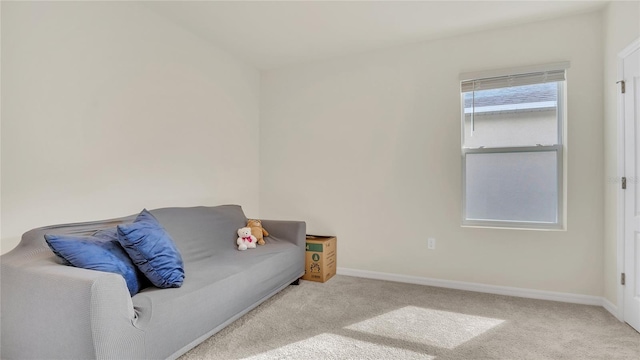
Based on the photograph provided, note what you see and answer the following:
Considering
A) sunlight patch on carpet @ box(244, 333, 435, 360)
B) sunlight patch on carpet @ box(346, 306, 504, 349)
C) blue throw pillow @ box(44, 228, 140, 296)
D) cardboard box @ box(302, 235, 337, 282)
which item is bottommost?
sunlight patch on carpet @ box(346, 306, 504, 349)

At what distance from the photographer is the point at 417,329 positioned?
86.7 inches

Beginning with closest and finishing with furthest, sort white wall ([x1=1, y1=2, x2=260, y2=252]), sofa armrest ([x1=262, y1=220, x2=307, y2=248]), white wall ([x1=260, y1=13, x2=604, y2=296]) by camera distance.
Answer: white wall ([x1=1, y1=2, x2=260, y2=252]), white wall ([x1=260, y1=13, x2=604, y2=296]), sofa armrest ([x1=262, y1=220, x2=307, y2=248])

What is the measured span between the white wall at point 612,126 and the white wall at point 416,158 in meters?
0.08

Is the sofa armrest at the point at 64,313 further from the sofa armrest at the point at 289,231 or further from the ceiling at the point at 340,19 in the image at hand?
the ceiling at the point at 340,19

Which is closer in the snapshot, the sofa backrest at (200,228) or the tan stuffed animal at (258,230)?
the sofa backrest at (200,228)

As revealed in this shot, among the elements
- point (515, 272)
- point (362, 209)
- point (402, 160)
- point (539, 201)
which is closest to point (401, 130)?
point (402, 160)

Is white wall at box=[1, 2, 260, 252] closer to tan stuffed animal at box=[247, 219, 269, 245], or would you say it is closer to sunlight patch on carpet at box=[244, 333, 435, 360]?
tan stuffed animal at box=[247, 219, 269, 245]

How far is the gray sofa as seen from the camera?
1.35 m

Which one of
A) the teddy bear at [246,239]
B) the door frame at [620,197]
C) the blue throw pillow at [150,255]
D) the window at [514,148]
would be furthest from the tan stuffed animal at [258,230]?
the door frame at [620,197]

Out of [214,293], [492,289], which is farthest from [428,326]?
[214,293]

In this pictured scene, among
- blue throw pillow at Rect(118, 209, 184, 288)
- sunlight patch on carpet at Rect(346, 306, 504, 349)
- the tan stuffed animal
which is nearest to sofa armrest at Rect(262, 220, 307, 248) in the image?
the tan stuffed animal

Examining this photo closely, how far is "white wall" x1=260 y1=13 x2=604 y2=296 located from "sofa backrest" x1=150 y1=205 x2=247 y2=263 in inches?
40.3

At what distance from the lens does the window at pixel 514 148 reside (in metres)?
2.85

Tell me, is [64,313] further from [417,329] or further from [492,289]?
[492,289]
